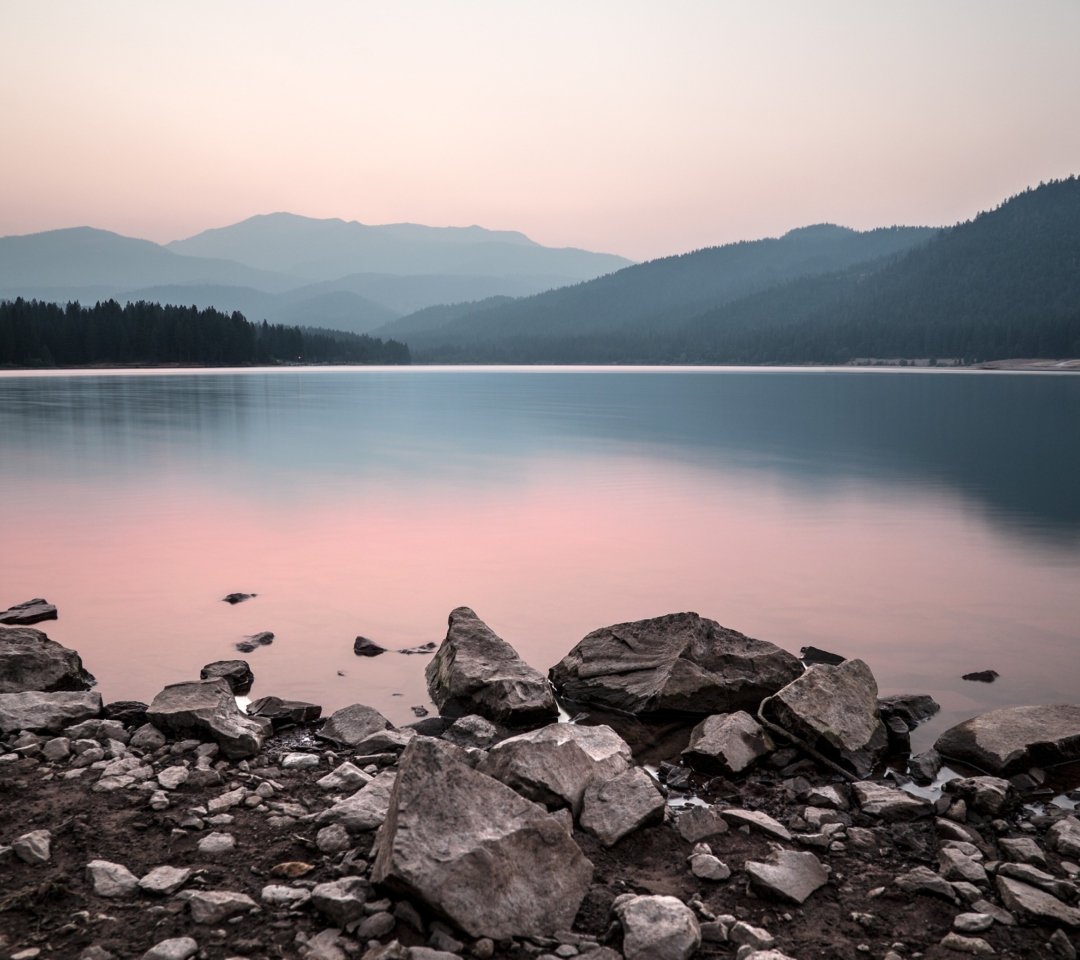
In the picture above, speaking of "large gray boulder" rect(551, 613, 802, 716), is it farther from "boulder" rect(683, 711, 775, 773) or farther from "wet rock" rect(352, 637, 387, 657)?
"wet rock" rect(352, 637, 387, 657)

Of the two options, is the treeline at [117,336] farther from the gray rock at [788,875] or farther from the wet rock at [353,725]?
the gray rock at [788,875]

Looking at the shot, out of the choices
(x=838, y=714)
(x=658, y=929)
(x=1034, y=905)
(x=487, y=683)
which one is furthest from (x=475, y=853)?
(x=838, y=714)

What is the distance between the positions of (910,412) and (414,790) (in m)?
52.8

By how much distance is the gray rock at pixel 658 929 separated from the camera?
3855 mm

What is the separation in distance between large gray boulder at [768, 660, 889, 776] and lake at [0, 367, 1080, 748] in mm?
740

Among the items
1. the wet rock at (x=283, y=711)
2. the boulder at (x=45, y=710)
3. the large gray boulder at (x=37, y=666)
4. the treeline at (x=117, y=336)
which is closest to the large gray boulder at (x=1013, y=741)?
the wet rock at (x=283, y=711)

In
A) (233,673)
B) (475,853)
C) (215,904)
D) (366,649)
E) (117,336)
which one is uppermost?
(117,336)

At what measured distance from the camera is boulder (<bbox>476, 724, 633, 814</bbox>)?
17.1ft

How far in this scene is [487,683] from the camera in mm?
7211

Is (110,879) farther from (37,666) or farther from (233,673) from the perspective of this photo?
(37,666)

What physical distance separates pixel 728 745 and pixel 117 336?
153 meters

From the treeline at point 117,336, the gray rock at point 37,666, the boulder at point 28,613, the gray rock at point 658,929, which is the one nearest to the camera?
the gray rock at point 658,929

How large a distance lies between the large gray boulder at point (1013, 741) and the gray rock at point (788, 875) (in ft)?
7.34

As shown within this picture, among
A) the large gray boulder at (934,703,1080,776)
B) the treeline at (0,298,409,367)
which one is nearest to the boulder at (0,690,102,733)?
the large gray boulder at (934,703,1080,776)
